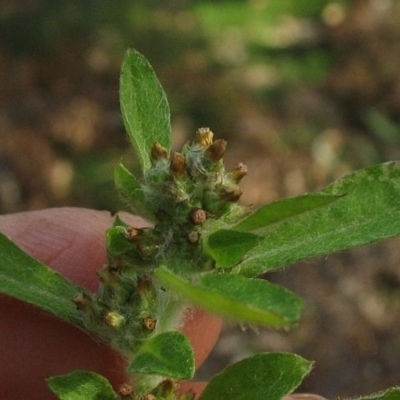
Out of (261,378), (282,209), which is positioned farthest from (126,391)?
(282,209)

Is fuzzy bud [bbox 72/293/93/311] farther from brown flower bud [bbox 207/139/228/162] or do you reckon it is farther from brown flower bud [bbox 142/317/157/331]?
brown flower bud [bbox 207/139/228/162]

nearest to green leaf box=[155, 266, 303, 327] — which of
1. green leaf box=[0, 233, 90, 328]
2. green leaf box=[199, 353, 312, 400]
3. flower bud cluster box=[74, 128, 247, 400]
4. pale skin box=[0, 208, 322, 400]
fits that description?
flower bud cluster box=[74, 128, 247, 400]

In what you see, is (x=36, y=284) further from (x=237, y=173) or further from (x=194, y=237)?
(x=237, y=173)

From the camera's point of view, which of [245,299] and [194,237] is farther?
[194,237]

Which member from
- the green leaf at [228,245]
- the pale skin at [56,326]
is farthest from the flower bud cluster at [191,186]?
the pale skin at [56,326]

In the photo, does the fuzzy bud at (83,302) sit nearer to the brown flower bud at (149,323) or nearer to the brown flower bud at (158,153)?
the brown flower bud at (149,323)

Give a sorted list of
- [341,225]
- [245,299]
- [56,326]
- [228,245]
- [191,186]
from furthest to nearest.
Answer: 1. [56,326]
2. [341,225]
3. [191,186]
4. [228,245]
5. [245,299]
